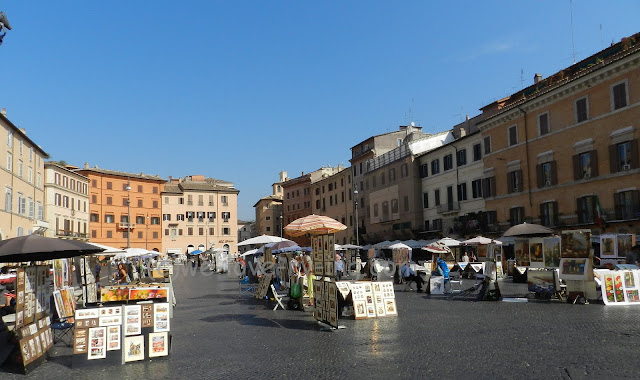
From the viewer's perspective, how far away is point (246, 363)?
8.53 metres

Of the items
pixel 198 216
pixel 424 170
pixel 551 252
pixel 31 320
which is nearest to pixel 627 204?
pixel 551 252

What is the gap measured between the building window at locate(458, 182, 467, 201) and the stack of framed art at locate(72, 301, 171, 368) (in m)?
38.9

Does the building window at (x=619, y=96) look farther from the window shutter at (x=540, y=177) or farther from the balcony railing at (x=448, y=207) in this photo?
the balcony railing at (x=448, y=207)

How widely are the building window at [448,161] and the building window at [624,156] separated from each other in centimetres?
1734

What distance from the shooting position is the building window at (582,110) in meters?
32.0

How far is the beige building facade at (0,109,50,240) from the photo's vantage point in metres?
41.9

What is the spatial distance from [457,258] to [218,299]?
68.5 feet

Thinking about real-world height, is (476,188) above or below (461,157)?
below

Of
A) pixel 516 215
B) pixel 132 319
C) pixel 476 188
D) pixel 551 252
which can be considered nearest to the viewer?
pixel 132 319

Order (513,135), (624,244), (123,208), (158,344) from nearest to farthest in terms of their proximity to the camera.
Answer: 1. (158,344)
2. (624,244)
3. (513,135)
4. (123,208)

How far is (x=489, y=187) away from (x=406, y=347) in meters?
34.2

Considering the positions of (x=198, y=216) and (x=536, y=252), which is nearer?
(x=536, y=252)

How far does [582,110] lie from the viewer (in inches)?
1271

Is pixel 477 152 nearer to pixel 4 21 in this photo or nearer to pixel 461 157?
pixel 461 157
